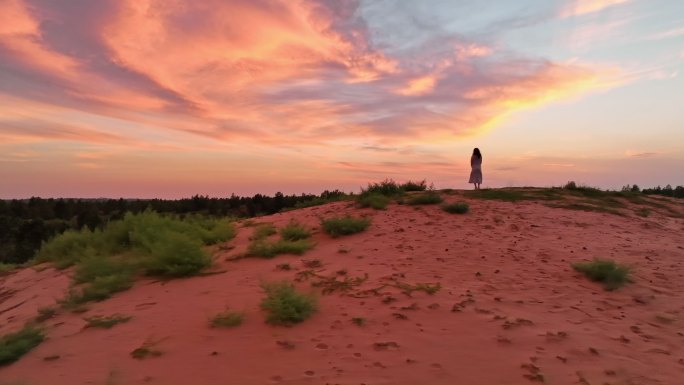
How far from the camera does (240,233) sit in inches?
479

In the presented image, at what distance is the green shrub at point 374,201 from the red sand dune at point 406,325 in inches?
113

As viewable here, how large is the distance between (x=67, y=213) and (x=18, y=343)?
66729mm

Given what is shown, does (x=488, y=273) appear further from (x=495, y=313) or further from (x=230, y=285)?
(x=230, y=285)

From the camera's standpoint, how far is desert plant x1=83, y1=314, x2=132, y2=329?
20.8 feet

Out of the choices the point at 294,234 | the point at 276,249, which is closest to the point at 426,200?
the point at 294,234

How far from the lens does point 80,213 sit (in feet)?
190

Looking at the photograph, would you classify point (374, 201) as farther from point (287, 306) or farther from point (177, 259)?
point (287, 306)

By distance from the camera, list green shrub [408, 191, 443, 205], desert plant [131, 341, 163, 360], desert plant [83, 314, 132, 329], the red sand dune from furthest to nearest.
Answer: green shrub [408, 191, 443, 205] → desert plant [83, 314, 132, 329] → desert plant [131, 341, 163, 360] → the red sand dune

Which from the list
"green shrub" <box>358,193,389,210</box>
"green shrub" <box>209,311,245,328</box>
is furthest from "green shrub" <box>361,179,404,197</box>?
"green shrub" <box>209,311,245,328</box>

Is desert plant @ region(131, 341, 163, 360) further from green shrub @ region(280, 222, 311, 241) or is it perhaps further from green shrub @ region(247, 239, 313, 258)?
green shrub @ region(280, 222, 311, 241)

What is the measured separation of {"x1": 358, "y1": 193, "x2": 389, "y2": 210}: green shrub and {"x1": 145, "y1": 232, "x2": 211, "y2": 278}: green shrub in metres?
5.33

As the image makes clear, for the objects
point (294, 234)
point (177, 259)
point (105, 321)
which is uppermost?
point (294, 234)

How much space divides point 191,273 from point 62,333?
2408 mm

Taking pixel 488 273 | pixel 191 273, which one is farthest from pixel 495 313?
pixel 191 273
